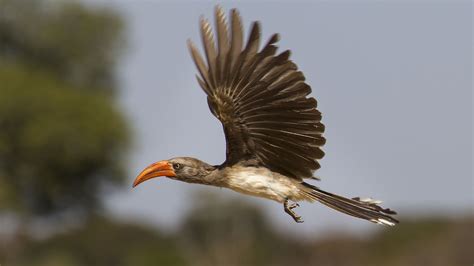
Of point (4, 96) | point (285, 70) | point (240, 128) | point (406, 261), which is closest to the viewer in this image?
point (285, 70)

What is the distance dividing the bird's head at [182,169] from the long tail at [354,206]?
2.86 ft

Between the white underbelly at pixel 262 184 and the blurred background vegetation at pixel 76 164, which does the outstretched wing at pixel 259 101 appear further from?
the blurred background vegetation at pixel 76 164

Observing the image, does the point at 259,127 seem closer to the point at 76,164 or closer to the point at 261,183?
the point at 261,183

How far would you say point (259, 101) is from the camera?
32.5 ft

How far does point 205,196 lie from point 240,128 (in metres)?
45.8

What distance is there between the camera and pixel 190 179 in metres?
10.7

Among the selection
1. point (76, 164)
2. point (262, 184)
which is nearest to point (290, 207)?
point (262, 184)

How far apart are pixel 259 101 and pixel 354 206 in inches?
53.2

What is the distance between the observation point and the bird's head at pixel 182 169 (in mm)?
10641

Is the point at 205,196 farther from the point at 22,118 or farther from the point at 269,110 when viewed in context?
the point at 269,110

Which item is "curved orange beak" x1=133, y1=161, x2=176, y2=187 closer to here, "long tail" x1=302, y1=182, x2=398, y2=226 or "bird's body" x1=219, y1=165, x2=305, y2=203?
"bird's body" x1=219, y1=165, x2=305, y2=203

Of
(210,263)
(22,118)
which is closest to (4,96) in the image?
(22,118)

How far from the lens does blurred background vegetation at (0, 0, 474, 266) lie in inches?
1880

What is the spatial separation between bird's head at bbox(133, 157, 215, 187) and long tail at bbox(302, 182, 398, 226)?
34.3 inches
